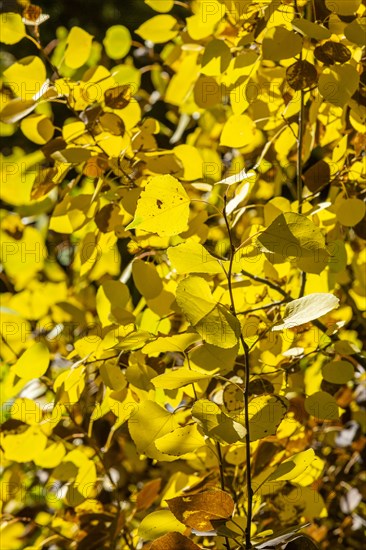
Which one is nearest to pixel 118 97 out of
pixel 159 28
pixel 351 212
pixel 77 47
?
pixel 77 47

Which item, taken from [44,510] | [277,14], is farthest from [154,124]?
[44,510]

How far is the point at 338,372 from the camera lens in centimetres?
90

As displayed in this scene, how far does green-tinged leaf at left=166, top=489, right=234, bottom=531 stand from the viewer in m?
0.68

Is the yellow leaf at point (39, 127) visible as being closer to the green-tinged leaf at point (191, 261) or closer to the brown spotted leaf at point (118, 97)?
the brown spotted leaf at point (118, 97)

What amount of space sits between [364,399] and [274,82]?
0.65 meters

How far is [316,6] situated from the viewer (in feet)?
3.19

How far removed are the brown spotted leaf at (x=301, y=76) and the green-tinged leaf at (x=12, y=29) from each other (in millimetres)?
387

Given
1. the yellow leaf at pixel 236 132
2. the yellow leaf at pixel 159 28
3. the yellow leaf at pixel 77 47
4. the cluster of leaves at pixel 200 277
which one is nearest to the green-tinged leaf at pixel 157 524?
the cluster of leaves at pixel 200 277

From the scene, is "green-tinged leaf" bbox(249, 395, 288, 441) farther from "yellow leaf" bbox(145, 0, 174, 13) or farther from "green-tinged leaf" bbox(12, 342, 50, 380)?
"yellow leaf" bbox(145, 0, 174, 13)

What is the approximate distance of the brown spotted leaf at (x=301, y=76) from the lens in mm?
900

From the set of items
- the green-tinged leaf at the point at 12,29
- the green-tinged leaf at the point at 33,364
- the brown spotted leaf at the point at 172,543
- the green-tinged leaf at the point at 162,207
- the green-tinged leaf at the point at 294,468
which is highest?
the green-tinged leaf at the point at 162,207

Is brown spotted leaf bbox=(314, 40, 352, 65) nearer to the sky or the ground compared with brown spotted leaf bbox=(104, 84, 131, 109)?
nearer to the sky

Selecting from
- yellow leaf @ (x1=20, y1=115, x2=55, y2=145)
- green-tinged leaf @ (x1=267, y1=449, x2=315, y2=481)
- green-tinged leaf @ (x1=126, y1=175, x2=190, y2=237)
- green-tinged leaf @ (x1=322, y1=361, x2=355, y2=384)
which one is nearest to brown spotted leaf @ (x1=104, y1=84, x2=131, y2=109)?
yellow leaf @ (x1=20, y1=115, x2=55, y2=145)

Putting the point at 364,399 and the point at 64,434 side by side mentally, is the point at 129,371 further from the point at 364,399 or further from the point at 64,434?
the point at 364,399
